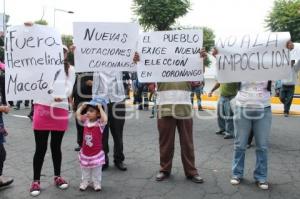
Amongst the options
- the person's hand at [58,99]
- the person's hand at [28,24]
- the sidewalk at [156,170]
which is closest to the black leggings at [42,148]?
the sidewalk at [156,170]

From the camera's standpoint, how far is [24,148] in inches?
270

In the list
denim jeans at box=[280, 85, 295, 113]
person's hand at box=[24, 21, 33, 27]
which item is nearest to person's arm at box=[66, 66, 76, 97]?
person's hand at box=[24, 21, 33, 27]

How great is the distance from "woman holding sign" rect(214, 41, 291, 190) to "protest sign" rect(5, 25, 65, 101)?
1942 mm

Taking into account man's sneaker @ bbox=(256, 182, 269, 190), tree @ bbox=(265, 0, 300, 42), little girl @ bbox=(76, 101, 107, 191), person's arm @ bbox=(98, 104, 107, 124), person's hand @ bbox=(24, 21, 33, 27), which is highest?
tree @ bbox=(265, 0, 300, 42)

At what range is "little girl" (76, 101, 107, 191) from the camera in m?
4.50

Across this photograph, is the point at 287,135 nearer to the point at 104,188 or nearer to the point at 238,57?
the point at 238,57

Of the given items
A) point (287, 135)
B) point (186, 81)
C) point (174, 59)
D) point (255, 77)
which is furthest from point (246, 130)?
point (287, 135)

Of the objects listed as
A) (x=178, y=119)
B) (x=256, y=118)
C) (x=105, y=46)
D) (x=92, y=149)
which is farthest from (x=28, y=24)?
(x=256, y=118)

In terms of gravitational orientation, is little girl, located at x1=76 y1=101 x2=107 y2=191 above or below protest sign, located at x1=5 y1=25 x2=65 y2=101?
below

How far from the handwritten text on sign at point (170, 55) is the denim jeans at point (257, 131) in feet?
2.48

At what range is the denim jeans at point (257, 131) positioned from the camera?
4488 mm

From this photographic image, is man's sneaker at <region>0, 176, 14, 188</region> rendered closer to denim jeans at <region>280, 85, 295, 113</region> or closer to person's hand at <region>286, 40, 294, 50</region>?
person's hand at <region>286, 40, 294, 50</region>

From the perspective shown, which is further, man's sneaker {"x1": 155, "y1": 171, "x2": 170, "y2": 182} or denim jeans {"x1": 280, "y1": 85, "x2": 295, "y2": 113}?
denim jeans {"x1": 280, "y1": 85, "x2": 295, "y2": 113}

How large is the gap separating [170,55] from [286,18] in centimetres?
2016
